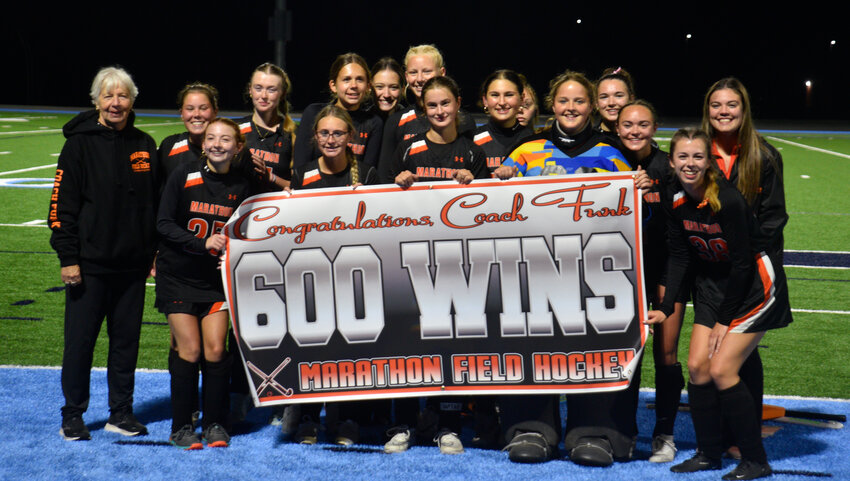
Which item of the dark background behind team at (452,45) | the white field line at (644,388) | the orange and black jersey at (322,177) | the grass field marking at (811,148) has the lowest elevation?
the white field line at (644,388)

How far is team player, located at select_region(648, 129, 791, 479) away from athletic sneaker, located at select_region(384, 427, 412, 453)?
1.26 m

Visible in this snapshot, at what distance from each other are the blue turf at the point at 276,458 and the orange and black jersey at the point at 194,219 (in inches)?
29.9

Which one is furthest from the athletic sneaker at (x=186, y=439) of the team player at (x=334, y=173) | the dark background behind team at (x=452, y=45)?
the dark background behind team at (x=452, y=45)

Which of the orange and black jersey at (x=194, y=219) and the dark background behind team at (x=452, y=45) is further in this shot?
the dark background behind team at (x=452, y=45)

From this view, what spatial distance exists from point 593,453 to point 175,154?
2.59 m

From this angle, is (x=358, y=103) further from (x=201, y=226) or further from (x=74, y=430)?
(x=74, y=430)

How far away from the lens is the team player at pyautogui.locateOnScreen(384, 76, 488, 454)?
14.0ft

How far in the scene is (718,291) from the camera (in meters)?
3.90

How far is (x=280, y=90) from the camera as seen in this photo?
476 cm

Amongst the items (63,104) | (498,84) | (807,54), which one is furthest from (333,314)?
(807,54)

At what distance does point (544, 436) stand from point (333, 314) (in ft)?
3.84

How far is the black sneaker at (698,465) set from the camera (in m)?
3.93

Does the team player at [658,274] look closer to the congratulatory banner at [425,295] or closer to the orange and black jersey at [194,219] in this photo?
the congratulatory banner at [425,295]

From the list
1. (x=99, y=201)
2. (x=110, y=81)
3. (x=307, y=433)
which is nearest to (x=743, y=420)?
(x=307, y=433)
